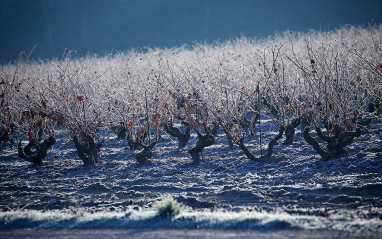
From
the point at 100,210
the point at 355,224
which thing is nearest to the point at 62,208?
the point at 100,210

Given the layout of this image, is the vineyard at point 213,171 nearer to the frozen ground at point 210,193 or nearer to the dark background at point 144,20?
the frozen ground at point 210,193

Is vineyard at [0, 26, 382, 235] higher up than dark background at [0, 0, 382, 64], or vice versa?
dark background at [0, 0, 382, 64]

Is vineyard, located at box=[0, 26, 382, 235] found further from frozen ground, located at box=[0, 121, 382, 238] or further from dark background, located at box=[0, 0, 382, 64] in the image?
dark background, located at box=[0, 0, 382, 64]

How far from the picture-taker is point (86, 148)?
761 cm

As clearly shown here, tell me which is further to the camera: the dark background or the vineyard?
the dark background

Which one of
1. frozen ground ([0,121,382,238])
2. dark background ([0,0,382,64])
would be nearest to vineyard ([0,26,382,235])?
frozen ground ([0,121,382,238])

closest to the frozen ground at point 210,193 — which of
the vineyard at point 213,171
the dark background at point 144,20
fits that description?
the vineyard at point 213,171

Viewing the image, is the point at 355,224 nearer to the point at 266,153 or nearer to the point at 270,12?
the point at 266,153

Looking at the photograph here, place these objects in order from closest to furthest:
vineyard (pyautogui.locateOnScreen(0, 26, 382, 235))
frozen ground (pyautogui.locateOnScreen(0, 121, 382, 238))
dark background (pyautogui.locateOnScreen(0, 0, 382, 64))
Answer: frozen ground (pyautogui.locateOnScreen(0, 121, 382, 238))
vineyard (pyautogui.locateOnScreen(0, 26, 382, 235))
dark background (pyautogui.locateOnScreen(0, 0, 382, 64))

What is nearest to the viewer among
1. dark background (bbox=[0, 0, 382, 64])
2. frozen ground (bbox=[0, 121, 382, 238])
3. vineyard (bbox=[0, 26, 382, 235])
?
frozen ground (bbox=[0, 121, 382, 238])

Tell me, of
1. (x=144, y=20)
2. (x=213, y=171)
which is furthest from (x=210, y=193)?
(x=144, y=20)

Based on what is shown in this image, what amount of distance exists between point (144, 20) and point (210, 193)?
51062mm

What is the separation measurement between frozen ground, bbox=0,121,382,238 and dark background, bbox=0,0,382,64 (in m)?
39.9

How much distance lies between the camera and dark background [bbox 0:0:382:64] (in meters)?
47.9
